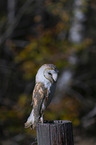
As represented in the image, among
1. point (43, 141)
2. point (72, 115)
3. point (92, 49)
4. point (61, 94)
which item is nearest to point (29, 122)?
point (43, 141)

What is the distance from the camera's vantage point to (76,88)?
8469 millimetres

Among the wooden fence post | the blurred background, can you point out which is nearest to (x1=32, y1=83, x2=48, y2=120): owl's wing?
the wooden fence post

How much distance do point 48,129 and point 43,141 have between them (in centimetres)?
14

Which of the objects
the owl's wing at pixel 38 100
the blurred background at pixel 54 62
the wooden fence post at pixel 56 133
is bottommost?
the wooden fence post at pixel 56 133

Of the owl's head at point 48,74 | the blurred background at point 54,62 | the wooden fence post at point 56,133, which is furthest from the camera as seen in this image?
the blurred background at point 54,62

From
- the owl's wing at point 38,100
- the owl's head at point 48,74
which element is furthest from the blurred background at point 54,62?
the owl's head at point 48,74

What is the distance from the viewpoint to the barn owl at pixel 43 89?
7.21ft

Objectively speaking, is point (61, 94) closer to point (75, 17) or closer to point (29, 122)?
point (75, 17)

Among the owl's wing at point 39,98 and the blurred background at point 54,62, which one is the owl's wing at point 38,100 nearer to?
the owl's wing at point 39,98

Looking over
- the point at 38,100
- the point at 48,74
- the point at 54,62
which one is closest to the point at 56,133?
the point at 38,100

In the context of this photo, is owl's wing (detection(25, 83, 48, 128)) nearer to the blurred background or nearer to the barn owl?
the barn owl

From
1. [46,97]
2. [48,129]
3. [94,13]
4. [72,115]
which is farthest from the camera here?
[94,13]

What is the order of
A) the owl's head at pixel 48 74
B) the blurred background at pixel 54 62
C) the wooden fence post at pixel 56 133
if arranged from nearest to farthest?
the wooden fence post at pixel 56 133 → the owl's head at pixel 48 74 → the blurred background at pixel 54 62

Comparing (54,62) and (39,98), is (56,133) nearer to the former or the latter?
(39,98)
